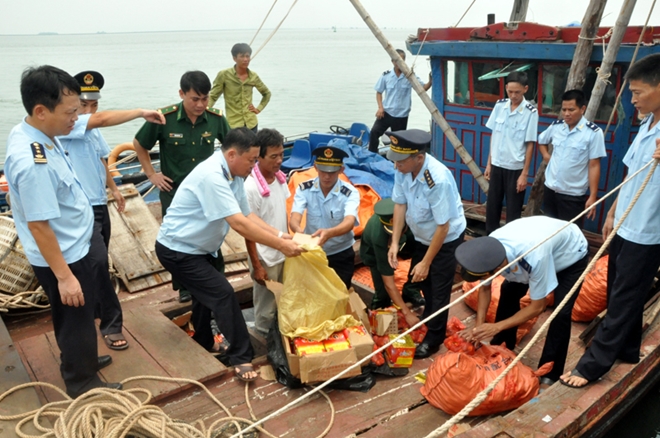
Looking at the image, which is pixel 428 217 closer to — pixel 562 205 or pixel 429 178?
pixel 429 178

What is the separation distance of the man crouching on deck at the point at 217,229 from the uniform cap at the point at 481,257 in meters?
1.05

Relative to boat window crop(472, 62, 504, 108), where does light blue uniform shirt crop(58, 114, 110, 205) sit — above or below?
below

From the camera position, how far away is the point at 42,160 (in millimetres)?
2730

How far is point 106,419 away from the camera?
2939 millimetres

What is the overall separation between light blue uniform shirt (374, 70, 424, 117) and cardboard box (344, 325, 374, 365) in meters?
5.57

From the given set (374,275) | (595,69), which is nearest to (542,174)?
(595,69)

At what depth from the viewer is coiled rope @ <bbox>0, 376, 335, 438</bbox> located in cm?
275

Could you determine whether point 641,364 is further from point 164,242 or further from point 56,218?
point 56,218

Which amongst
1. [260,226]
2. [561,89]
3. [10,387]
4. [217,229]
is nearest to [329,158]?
[260,226]

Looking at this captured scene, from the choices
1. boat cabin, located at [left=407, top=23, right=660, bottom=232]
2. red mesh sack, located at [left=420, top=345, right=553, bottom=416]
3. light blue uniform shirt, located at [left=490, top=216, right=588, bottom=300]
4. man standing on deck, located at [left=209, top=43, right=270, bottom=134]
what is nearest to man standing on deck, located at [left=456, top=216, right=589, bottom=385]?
light blue uniform shirt, located at [left=490, top=216, right=588, bottom=300]

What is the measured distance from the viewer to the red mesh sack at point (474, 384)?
3281mm

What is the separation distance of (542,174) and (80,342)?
4.91 meters

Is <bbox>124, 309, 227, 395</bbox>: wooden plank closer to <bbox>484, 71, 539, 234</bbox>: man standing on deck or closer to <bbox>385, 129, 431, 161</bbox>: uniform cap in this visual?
<bbox>385, 129, 431, 161</bbox>: uniform cap

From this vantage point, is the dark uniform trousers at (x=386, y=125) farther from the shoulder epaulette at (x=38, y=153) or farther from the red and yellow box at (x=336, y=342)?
the shoulder epaulette at (x=38, y=153)
